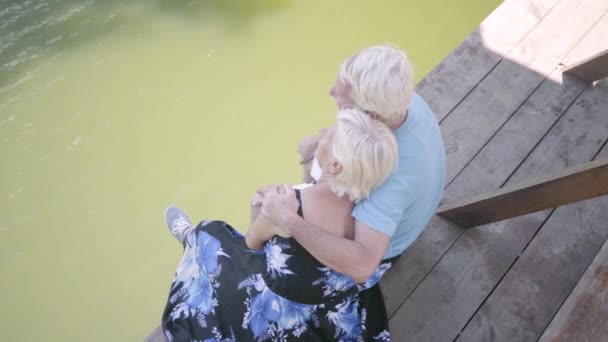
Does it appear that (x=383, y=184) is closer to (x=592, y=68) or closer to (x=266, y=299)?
(x=266, y=299)

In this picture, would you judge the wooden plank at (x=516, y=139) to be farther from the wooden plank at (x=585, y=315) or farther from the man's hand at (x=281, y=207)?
the man's hand at (x=281, y=207)

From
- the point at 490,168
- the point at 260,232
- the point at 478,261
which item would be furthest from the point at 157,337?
the point at 490,168

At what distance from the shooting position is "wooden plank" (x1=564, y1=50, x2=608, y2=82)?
101 inches

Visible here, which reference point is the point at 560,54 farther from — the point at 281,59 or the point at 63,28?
the point at 63,28

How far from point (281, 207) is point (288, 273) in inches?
7.7

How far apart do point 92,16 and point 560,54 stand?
3263 mm

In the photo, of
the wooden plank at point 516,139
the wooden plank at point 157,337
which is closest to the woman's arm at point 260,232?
the wooden plank at point 157,337

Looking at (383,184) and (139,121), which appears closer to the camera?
(383,184)

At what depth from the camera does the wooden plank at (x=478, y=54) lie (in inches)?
105

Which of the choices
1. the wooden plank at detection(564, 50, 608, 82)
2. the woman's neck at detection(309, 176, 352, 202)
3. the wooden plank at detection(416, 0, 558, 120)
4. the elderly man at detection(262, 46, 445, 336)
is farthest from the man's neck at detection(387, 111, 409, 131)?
the wooden plank at detection(564, 50, 608, 82)

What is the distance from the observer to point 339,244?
151 cm

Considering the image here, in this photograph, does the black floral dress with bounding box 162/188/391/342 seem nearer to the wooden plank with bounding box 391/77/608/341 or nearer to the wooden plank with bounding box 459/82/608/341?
the wooden plank with bounding box 391/77/608/341

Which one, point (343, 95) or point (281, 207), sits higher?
point (343, 95)

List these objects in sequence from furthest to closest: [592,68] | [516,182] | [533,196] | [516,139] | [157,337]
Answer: [592,68] → [516,139] → [516,182] → [157,337] → [533,196]
